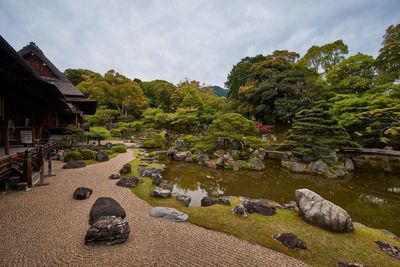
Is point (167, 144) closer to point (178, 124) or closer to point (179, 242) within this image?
point (178, 124)

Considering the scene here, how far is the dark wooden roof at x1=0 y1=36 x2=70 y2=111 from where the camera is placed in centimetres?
366

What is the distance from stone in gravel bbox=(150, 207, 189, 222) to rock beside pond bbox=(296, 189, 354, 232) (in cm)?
281

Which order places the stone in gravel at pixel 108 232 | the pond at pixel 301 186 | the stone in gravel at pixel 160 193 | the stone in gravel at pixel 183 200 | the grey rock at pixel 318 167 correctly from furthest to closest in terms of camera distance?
the grey rock at pixel 318 167 → the pond at pixel 301 186 → the stone in gravel at pixel 160 193 → the stone in gravel at pixel 183 200 → the stone in gravel at pixel 108 232

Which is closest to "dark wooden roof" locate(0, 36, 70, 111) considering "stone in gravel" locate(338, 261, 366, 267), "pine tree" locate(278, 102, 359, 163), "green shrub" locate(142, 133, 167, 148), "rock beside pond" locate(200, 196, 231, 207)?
"rock beside pond" locate(200, 196, 231, 207)

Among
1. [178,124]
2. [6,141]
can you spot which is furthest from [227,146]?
[6,141]

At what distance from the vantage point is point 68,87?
53.2ft

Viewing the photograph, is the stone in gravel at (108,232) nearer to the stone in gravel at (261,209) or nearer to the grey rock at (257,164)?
the stone in gravel at (261,209)

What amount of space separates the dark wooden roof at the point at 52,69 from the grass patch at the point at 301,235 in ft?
48.4

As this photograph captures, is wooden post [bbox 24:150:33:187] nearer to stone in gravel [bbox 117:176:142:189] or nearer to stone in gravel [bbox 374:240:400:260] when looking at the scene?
stone in gravel [bbox 117:176:142:189]

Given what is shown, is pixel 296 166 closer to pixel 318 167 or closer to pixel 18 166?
pixel 318 167

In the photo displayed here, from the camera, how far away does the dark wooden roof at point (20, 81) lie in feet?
12.0

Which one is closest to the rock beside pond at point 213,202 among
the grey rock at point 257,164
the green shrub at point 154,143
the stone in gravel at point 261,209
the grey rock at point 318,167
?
the stone in gravel at point 261,209

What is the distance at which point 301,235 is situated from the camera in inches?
157

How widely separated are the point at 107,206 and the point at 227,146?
1028 centimetres
